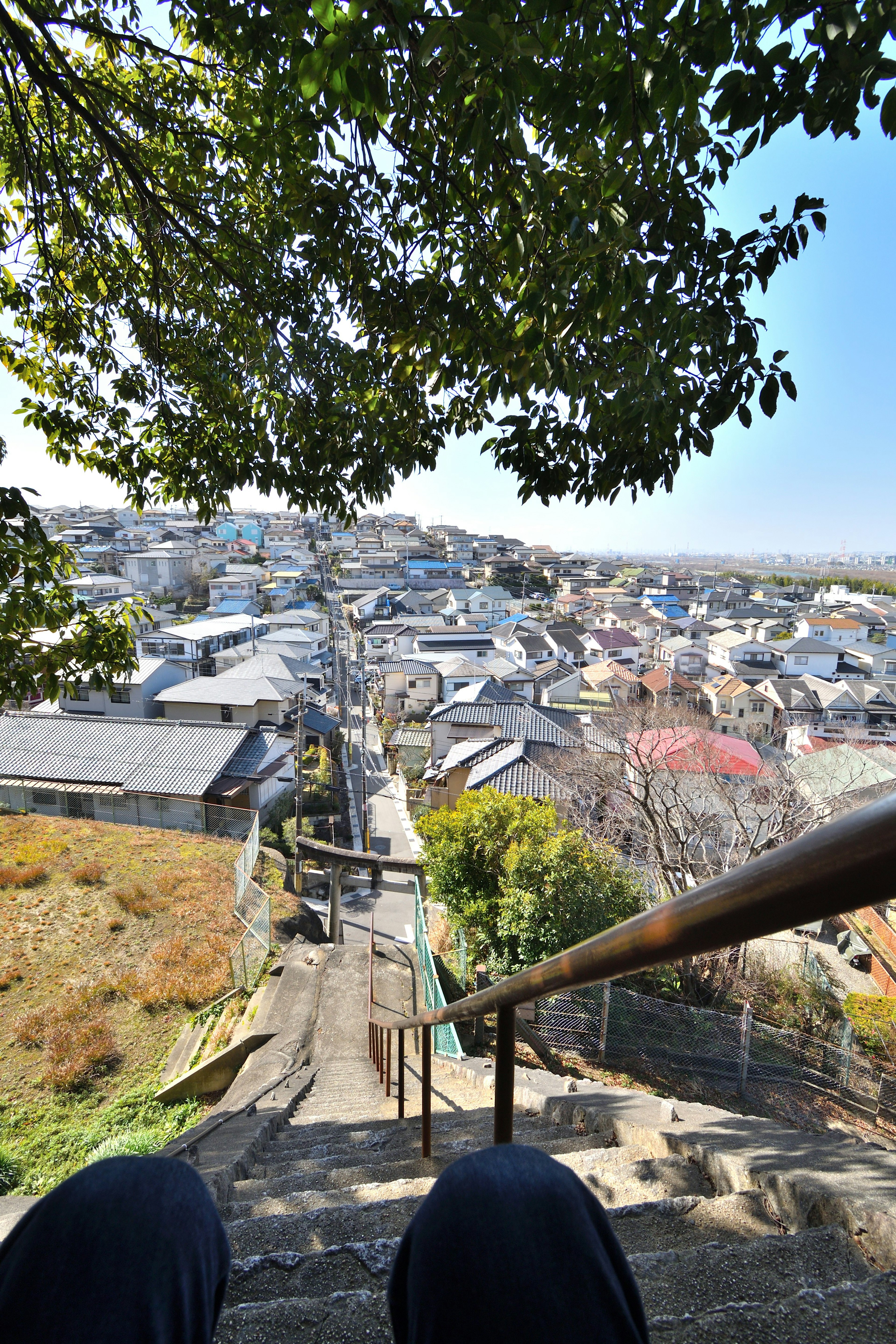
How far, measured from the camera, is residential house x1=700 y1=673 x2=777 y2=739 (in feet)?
107

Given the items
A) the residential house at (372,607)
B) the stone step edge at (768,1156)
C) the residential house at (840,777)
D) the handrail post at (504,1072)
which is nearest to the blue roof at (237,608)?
the residential house at (372,607)

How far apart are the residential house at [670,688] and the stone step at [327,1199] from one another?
3040 cm

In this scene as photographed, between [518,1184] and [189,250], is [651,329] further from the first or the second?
[189,250]

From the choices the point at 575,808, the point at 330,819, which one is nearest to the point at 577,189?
the point at 575,808

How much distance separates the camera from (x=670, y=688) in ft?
108

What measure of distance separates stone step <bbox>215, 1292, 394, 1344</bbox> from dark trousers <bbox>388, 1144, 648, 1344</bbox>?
2.63 feet

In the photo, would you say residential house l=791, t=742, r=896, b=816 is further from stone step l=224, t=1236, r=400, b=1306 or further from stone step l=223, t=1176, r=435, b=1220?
stone step l=224, t=1236, r=400, b=1306

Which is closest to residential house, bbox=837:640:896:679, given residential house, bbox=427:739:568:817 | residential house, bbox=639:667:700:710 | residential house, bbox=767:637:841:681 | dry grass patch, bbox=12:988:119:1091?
residential house, bbox=767:637:841:681

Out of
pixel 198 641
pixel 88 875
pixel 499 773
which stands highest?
pixel 198 641

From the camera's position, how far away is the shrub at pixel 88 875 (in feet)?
36.2

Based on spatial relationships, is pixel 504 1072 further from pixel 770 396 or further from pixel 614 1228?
pixel 770 396

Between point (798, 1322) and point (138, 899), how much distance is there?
11285 millimetres

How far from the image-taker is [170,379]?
4.55m

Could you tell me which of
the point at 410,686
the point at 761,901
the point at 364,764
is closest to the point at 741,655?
the point at 410,686
